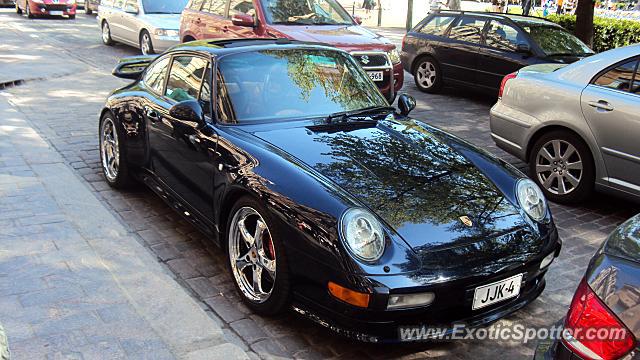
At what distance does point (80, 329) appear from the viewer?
131 inches

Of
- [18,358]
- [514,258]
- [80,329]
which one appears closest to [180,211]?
[80,329]

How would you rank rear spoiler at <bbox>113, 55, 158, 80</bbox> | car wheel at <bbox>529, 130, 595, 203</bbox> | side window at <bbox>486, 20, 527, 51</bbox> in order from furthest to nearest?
side window at <bbox>486, 20, 527, 51</bbox>, rear spoiler at <bbox>113, 55, 158, 80</bbox>, car wheel at <bbox>529, 130, 595, 203</bbox>

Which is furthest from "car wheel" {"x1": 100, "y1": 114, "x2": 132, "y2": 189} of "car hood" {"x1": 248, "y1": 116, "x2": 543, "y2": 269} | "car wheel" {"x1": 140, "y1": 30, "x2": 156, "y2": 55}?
"car wheel" {"x1": 140, "y1": 30, "x2": 156, "y2": 55}

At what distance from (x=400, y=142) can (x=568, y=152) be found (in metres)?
2.43

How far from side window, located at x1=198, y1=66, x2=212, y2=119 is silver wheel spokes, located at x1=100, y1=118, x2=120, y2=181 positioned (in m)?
1.48

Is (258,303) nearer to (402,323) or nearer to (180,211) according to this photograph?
(402,323)

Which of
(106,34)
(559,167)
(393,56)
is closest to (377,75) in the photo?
(393,56)

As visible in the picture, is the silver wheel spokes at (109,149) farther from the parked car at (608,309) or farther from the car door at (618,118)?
the parked car at (608,309)

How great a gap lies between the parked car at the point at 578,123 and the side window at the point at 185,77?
3.30 meters

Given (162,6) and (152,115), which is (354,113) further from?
(162,6)

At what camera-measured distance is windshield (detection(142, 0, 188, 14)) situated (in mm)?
14314

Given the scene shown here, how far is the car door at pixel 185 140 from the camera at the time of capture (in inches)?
167

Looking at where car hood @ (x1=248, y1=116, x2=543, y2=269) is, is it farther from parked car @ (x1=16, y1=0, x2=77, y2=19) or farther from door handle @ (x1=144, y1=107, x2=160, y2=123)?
parked car @ (x1=16, y1=0, x2=77, y2=19)

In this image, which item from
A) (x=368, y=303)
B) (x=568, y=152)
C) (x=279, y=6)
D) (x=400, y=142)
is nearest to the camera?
(x=368, y=303)
